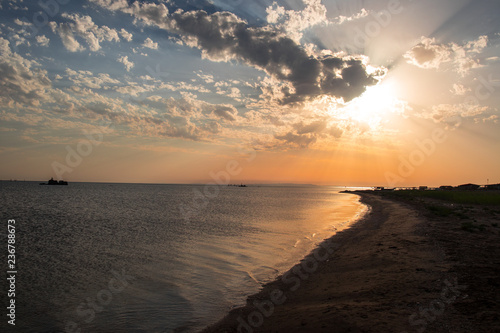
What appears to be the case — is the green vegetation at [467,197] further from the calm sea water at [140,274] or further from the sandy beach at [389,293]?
the sandy beach at [389,293]

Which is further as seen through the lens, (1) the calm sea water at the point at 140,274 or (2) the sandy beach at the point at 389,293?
(1) the calm sea water at the point at 140,274

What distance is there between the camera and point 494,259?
13.0 m

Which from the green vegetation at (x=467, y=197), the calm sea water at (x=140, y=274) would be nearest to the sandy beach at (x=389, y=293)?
the calm sea water at (x=140, y=274)

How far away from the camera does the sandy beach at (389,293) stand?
8047 millimetres

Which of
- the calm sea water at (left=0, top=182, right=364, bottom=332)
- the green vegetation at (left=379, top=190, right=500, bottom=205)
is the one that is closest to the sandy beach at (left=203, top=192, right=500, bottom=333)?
the calm sea water at (left=0, top=182, right=364, bottom=332)

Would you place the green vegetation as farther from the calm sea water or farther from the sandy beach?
the sandy beach

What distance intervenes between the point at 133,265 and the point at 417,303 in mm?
16525

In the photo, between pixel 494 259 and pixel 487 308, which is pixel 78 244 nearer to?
pixel 487 308

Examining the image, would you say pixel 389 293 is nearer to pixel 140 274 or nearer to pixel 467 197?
pixel 140 274

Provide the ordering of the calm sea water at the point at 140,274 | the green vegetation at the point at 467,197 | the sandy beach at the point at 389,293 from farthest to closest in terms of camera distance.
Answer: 1. the green vegetation at the point at 467,197
2. the calm sea water at the point at 140,274
3. the sandy beach at the point at 389,293

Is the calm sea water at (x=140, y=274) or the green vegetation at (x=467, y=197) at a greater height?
the green vegetation at (x=467, y=197)

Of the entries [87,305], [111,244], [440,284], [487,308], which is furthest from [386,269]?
[111,244]

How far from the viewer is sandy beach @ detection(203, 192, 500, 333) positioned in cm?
805

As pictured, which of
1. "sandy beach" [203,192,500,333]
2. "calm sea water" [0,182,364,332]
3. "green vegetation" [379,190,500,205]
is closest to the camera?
"sandy beach" [203,192,500,333]
